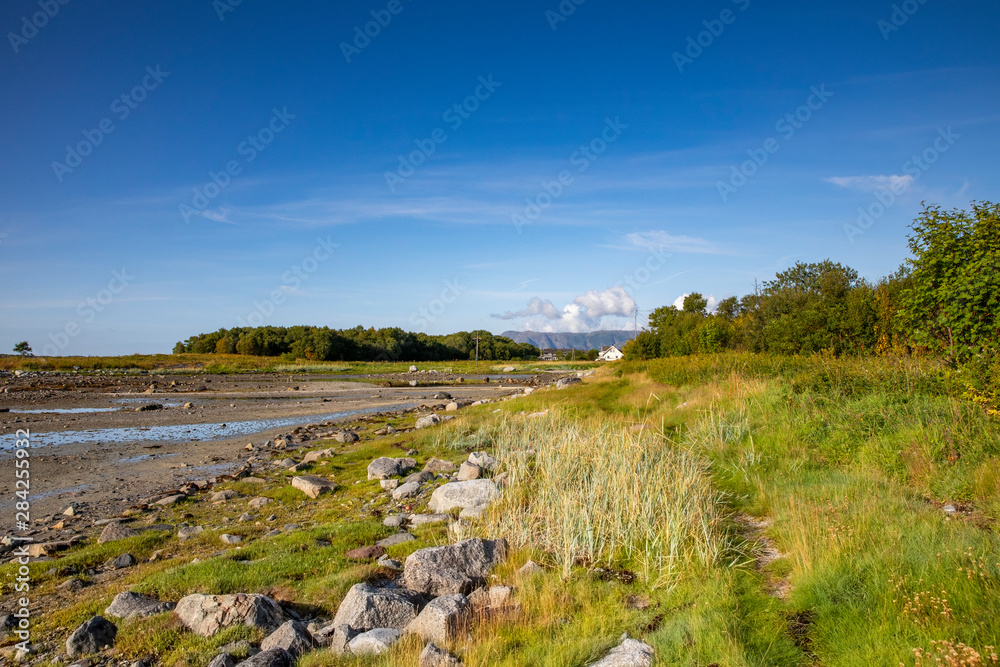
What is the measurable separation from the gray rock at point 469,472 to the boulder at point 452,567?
4392 millimetres

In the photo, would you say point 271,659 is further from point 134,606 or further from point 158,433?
point 158,433

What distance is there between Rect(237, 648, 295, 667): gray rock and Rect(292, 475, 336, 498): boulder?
7.88 m

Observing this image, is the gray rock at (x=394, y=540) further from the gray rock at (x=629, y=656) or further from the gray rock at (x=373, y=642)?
the gray rock at (x=629, y=656)

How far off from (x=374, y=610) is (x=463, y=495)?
4292 millimetres

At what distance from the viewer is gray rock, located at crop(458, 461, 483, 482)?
11.7 m

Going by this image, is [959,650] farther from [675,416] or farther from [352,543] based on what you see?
[675,416]

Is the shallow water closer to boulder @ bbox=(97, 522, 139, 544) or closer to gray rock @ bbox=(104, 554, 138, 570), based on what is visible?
boulder @ bbox=(97, 522, 139, 544)

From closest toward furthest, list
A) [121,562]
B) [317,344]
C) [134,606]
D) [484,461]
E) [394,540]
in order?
[134,606]
[394,540]
[121,562]
[484,461]
[317,344]

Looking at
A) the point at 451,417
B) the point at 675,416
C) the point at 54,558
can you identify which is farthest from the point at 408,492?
the point at 451,417

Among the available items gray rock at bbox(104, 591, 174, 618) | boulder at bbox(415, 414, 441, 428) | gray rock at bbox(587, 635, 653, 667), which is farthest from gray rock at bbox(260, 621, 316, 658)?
boulder at bbox(415, 414, 441, 428)

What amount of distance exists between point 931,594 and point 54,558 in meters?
12.2

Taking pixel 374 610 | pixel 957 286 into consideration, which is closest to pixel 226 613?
pixel 374 610

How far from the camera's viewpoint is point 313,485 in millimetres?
12875

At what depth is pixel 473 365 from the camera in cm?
9519
